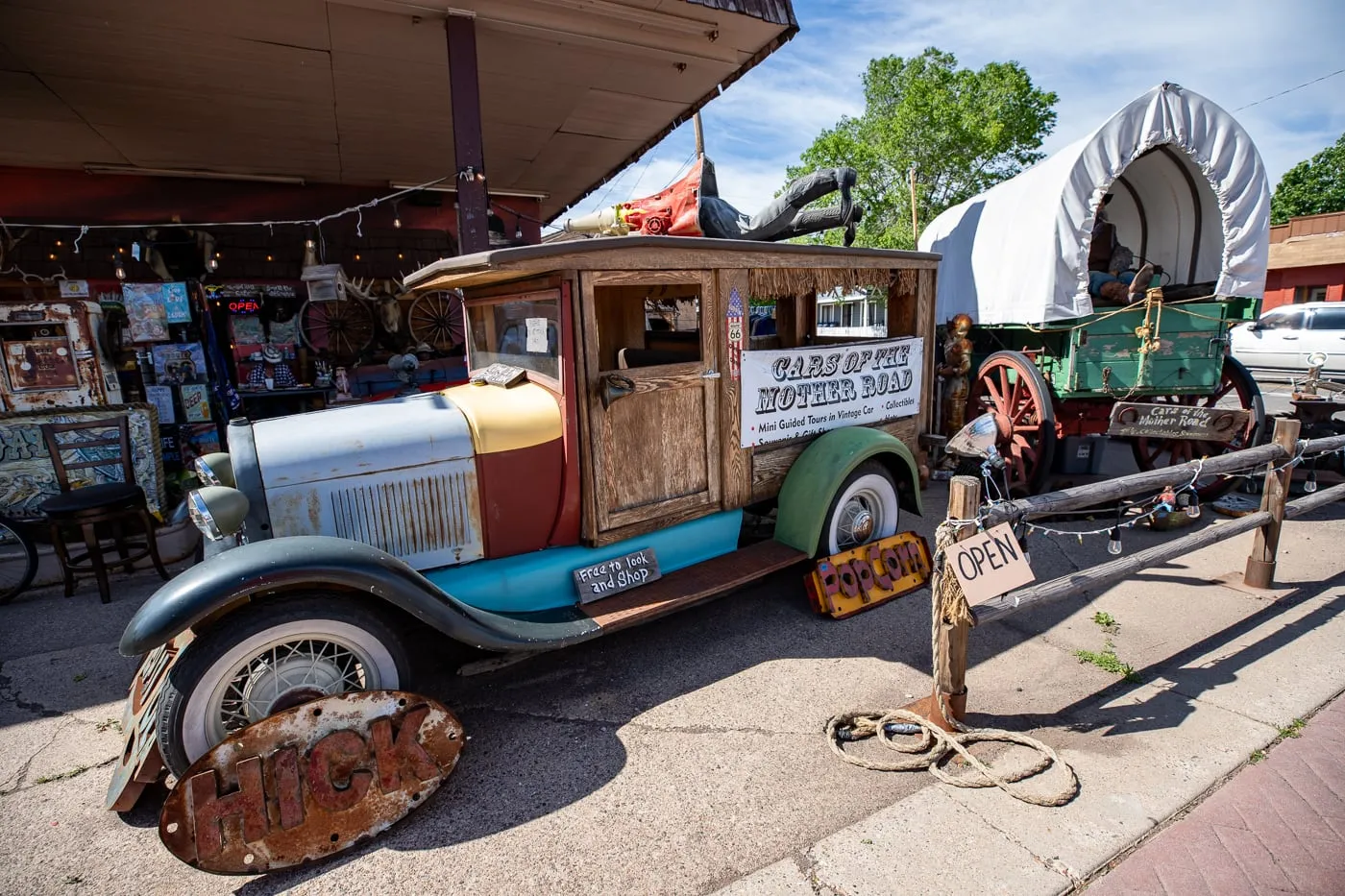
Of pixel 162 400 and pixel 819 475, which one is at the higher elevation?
pixel 162 400

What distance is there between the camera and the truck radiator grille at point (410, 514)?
268 cm

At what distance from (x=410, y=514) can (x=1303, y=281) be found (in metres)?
26.6

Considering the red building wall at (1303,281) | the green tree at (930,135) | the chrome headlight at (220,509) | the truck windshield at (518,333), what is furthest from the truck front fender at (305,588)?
the red building wall at (1303,281)

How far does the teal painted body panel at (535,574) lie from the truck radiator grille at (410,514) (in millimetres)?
157

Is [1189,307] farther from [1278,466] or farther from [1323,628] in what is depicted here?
[1323,628]

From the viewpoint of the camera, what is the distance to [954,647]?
249cm

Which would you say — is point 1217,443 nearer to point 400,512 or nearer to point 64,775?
point 400,512

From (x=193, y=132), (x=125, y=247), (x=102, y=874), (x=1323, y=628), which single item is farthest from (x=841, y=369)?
(x=125, y=247)

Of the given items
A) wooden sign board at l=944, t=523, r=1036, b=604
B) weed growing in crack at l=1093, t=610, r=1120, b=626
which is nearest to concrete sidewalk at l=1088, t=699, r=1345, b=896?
wooden sign board at l=944, t=523, r=1036, b=604

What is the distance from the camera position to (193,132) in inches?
274

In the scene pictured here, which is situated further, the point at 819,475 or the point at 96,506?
the point at 96,506

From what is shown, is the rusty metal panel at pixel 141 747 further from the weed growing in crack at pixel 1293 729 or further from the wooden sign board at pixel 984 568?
the weed growing in crack at pixel 1293 729

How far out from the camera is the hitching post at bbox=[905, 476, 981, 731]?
2.41m

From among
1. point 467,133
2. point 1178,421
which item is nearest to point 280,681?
point 467,133
